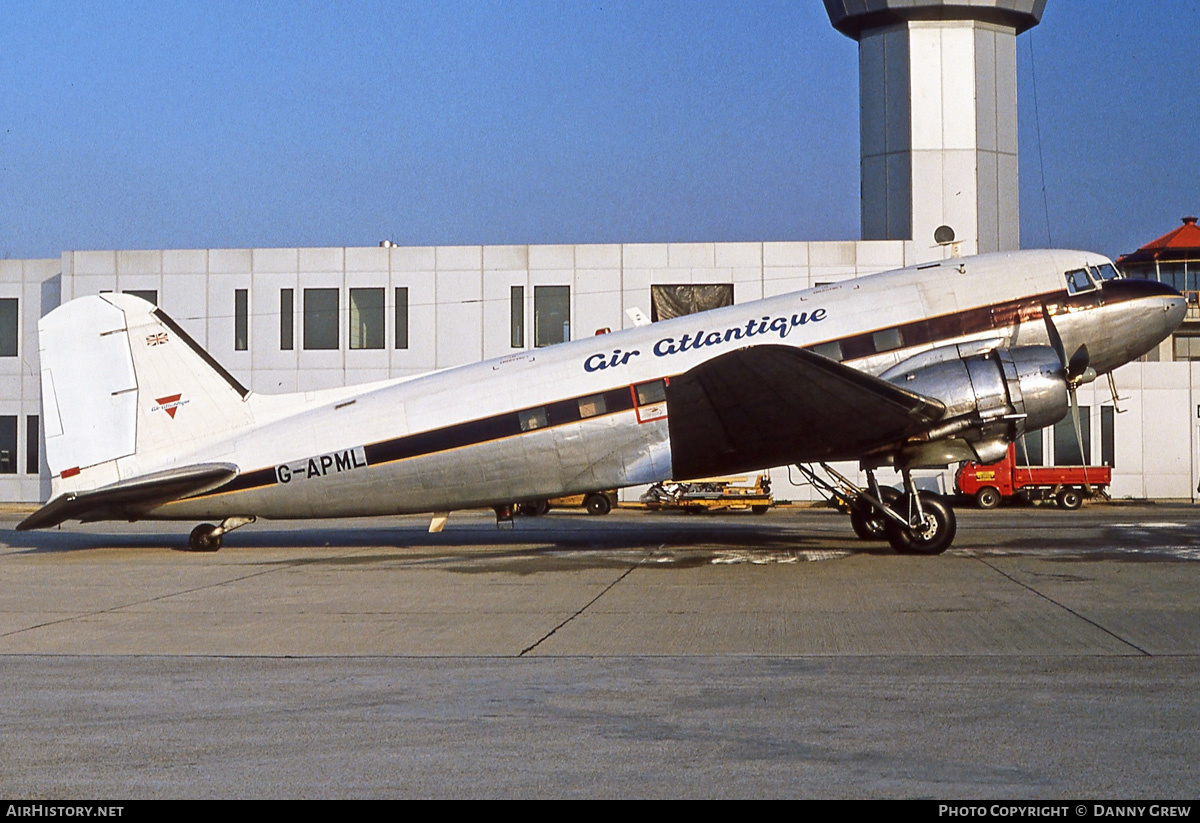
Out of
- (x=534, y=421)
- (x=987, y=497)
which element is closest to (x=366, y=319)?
(x=987, y=497)

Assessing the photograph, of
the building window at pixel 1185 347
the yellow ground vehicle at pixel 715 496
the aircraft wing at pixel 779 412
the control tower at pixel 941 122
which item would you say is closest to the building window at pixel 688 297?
the control tower at pixel 941 122

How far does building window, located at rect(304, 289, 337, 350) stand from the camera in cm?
4259

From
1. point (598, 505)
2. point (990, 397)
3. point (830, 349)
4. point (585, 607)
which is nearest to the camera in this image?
point (585, 607)

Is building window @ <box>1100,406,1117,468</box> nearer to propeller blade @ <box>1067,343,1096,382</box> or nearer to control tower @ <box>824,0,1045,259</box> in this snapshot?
control tower @ <box>824,0,1045,259</box>

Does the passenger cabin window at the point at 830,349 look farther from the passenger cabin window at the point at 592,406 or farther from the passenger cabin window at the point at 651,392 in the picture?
the passenger cabin window at the point at 592,406

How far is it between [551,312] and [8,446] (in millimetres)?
21686

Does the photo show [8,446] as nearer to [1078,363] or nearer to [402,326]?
[402,326]

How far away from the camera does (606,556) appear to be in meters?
19.0

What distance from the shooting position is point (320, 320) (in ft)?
140

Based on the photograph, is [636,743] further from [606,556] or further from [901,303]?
[901,303]

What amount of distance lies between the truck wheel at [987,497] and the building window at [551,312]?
15.6 m

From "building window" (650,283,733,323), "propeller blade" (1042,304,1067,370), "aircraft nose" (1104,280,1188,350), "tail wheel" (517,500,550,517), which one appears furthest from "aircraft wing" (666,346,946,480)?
"building window" (650,283,733,323)

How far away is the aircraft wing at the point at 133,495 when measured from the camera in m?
18.8

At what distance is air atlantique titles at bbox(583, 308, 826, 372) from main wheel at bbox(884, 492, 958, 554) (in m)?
3.59
